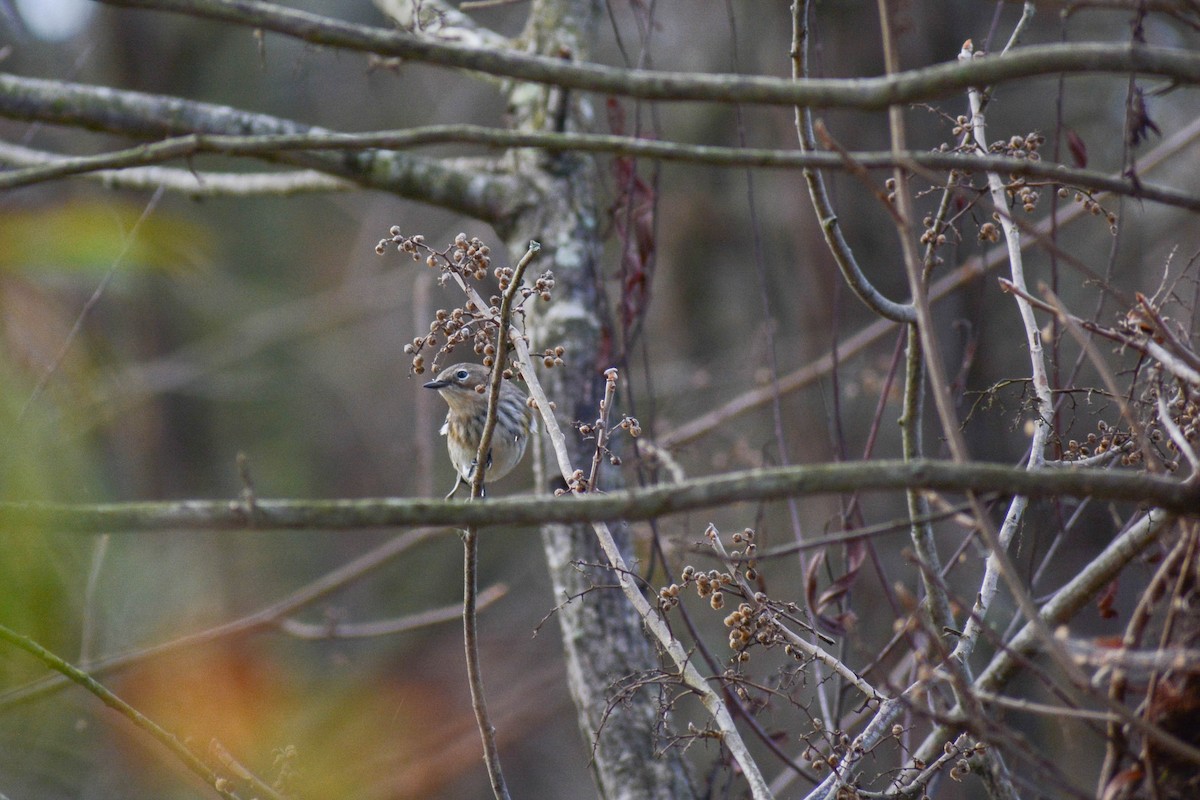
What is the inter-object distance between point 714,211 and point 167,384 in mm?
5102

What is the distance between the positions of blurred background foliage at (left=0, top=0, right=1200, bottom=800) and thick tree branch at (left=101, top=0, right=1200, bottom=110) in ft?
4.70

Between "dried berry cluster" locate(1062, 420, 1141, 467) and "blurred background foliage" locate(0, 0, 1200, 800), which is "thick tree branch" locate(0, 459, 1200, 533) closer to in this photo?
"dried berry cluster" locate(1062, 420, 1141, 467)

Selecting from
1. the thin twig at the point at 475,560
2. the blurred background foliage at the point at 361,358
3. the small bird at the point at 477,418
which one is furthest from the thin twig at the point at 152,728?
the small bird at the point at 477,418

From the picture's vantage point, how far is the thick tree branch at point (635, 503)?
1595 mm

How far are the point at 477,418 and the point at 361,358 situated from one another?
7.19 meters

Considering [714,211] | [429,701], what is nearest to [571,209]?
[429,701]

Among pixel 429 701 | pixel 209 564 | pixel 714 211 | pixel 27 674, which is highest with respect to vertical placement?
pixel 714 211

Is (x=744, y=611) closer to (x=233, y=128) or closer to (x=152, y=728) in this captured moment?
(x=152, y=728)

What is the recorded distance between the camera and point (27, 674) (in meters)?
2.50

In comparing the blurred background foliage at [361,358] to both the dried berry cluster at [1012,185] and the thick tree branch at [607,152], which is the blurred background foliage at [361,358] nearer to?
the dried berry cluster at [1012,185]

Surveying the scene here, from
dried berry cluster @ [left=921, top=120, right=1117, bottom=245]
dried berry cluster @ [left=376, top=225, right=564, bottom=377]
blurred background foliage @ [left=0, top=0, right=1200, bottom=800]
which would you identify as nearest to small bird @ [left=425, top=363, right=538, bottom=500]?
blurred background foliage @ [left=0, top=0, right=1200, bottom=800]

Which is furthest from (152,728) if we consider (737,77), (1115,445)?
(1115,445)

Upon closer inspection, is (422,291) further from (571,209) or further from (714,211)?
(714,211)

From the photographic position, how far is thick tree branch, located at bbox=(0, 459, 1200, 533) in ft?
5.23
